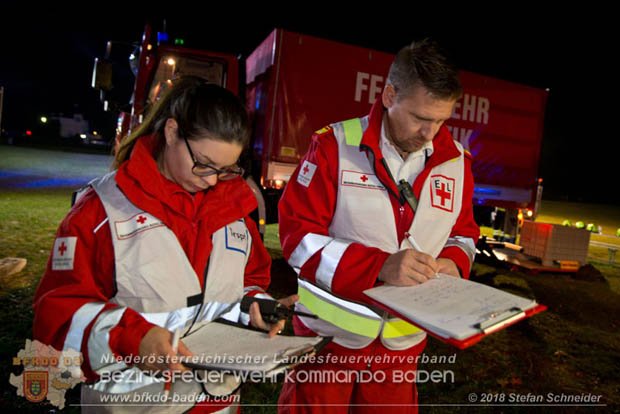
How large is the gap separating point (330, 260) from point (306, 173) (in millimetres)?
418

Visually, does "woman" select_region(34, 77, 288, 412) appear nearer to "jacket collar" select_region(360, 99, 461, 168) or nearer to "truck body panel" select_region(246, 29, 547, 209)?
"jacket collar" select_region(360, 99, 461, 168)

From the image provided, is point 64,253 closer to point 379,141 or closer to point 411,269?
point 411,269

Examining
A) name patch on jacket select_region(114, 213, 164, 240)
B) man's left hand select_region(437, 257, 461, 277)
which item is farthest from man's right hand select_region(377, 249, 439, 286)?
name patch on jacket select_region(114, 213, 164, 240)

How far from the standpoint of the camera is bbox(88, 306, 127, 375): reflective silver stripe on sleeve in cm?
114

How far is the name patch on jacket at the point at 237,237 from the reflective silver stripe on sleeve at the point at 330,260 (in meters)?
0.32

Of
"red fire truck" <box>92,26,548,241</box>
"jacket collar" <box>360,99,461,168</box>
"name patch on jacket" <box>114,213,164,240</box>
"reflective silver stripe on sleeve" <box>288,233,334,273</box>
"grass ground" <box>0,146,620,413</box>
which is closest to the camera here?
"name patch on jacket" <box>114,213,164,240</box>

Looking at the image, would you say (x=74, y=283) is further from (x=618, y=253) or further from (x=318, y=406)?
(x=618, y=253)

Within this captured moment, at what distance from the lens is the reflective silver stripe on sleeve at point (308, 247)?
5.12ft

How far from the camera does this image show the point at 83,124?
90.2 m

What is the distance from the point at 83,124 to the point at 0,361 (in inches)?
4049

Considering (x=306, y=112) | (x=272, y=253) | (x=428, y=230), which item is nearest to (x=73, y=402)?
(x=428, y=230)

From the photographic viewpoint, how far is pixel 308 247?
1579 millimetres

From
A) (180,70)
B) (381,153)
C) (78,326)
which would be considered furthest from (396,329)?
(180,70)

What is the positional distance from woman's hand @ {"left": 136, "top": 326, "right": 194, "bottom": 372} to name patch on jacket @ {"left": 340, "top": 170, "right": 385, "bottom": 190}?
2.95ft
